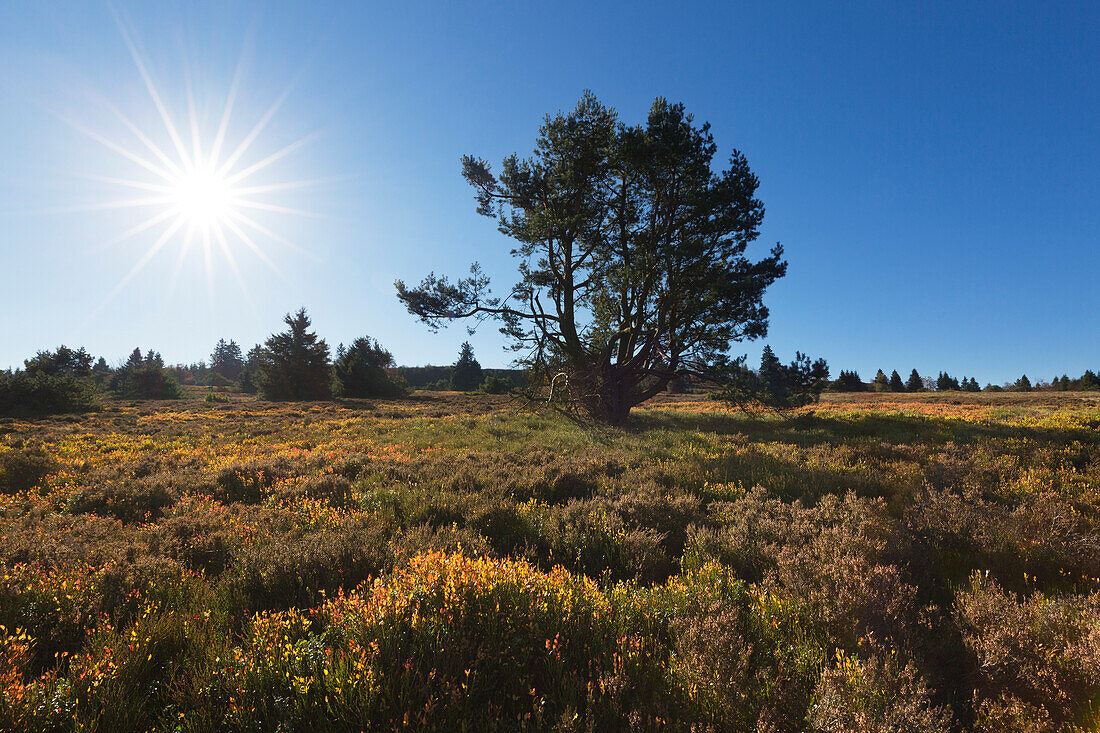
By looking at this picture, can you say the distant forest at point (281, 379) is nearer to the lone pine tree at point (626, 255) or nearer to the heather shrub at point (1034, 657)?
the lone pine tree at point (626, 255)

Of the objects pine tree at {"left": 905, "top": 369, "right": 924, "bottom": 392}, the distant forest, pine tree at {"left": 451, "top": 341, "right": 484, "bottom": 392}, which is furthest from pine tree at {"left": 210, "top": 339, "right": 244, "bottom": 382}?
pine tree at {"left": 905, "top": 369, "right": 924, "bottom": 392}

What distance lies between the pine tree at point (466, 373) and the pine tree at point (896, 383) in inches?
3093

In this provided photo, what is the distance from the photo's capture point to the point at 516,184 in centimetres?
1775

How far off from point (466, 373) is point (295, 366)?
28.2 m

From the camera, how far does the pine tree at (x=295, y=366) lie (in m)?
47.5

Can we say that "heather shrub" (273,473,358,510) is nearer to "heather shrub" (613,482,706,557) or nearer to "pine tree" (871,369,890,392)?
"heather shrub" (613,482,706,557)

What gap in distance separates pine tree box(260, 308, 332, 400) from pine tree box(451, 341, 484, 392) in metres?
24.1

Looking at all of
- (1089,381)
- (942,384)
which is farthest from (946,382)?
(1089,381)

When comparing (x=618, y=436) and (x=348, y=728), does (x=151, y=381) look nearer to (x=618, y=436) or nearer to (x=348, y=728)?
(x=618, y=436)

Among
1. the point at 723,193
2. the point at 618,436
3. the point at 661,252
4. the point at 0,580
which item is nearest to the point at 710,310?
the point at 661,252

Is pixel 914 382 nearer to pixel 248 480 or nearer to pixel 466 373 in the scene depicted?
pixel 466 373

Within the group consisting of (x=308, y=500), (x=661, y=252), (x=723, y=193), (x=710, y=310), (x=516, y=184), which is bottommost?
(x=308, y=500)

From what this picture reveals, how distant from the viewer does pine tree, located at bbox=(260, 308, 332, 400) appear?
47531 mm

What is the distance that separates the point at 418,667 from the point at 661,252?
13976 mm
